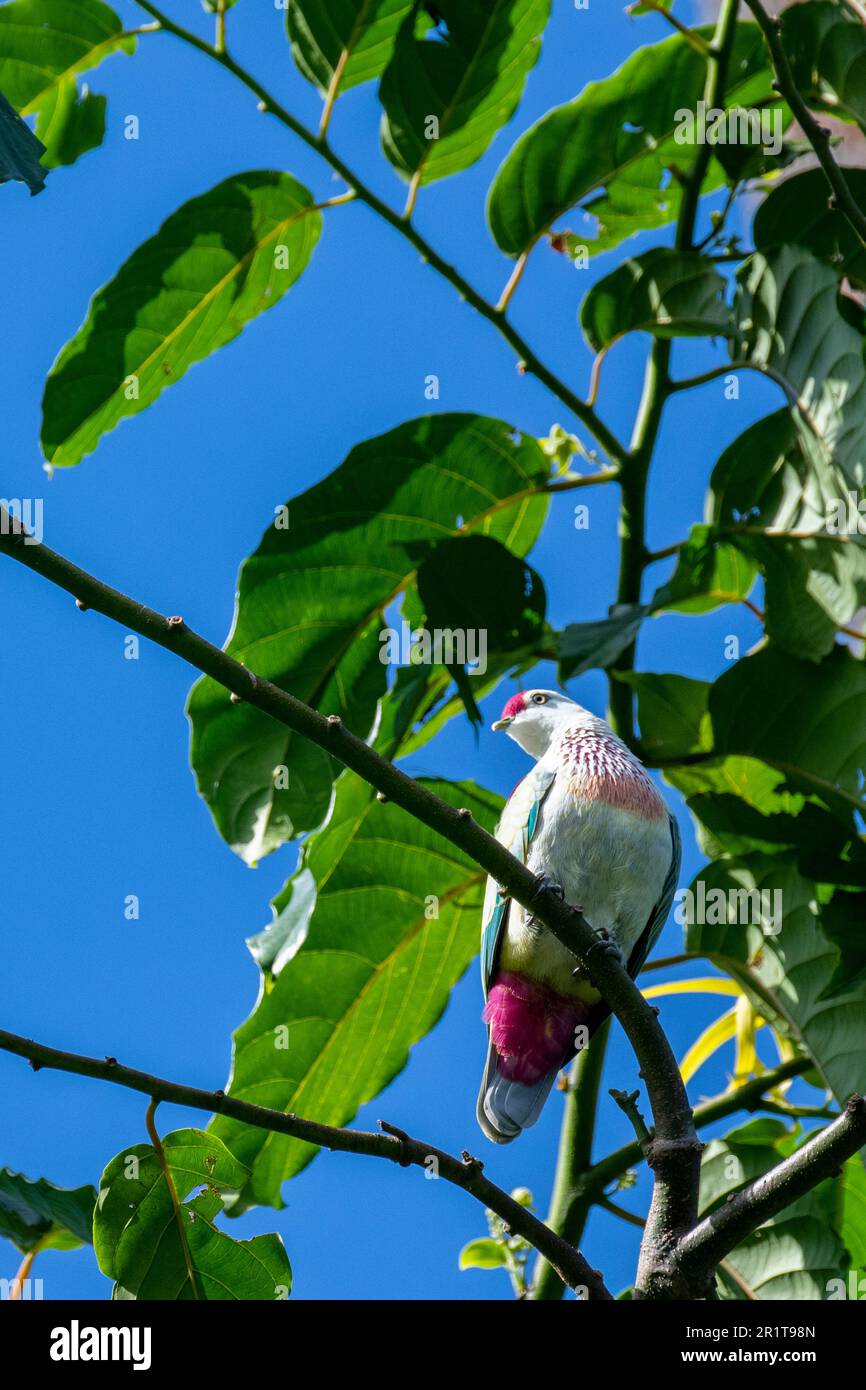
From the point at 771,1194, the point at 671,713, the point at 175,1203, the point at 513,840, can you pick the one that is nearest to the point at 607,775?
the point at 513,840

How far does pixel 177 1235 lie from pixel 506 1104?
0.84m

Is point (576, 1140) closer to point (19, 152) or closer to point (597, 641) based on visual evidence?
point (597, 641)

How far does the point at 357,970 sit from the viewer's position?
314 cm

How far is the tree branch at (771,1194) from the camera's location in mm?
1587

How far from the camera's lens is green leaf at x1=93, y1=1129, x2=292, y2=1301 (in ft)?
6.96

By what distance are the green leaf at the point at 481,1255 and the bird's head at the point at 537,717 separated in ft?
3.51

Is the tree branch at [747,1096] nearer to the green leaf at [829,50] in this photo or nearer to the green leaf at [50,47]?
the green leaf at [829,50]

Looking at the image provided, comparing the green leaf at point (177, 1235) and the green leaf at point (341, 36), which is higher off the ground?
the green leaf at point (341, 36)

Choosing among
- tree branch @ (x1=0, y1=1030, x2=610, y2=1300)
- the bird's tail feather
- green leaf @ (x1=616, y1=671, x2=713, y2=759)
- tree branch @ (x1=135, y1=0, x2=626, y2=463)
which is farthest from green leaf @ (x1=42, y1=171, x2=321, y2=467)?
tree branch @ (x1=0, y1=1030, x2=610, y2=1300)

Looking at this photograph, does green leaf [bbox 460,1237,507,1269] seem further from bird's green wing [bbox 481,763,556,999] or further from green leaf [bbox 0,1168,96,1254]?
green leaf [bbox 0,1168,96,1254]

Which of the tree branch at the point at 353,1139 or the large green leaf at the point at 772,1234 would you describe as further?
the large green leaf at the point at 772,1234

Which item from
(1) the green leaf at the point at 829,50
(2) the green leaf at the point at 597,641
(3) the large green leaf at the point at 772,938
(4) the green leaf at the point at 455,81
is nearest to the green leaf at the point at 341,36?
(4) the green leaf at the point at 455,81

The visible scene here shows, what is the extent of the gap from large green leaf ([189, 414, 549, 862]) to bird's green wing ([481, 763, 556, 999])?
396 mm
